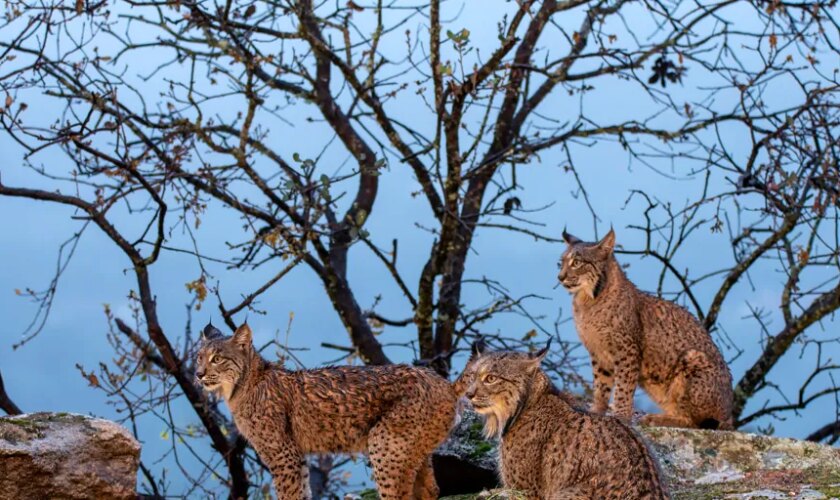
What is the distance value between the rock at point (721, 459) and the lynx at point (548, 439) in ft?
1.84

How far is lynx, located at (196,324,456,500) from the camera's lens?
8523mm

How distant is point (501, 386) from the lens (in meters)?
7.81

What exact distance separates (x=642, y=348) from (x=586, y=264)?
92 cm

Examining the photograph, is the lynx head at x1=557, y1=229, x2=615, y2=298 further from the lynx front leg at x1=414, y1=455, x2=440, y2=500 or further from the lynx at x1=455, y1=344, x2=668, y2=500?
the lynx front leg at x1=414, y1=455, x2=440, y2=500

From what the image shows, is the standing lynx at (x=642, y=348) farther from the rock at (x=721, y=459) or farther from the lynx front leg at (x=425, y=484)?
the lynx front leg at (x=425, y=484)

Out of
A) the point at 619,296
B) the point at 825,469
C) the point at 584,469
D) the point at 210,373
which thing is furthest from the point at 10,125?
the point at 825,469

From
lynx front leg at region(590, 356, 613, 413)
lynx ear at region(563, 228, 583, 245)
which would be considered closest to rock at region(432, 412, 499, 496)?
lynx front leg at region(590, 356, 613, 413)

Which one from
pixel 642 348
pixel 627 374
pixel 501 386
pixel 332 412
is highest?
pixel 642 348

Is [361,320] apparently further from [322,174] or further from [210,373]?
[210,373]

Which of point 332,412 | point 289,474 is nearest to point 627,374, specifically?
point 332,412

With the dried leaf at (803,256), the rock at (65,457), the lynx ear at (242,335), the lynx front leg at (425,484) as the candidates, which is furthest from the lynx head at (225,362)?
the dried leaf at (803,256)

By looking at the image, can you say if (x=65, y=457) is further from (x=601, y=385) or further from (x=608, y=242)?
(x=608, y=242)

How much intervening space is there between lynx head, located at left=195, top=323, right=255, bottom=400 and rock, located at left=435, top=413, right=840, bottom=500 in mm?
1745

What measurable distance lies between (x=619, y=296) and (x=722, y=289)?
13.0ft
